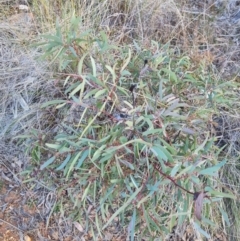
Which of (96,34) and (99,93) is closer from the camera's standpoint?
(99,93)

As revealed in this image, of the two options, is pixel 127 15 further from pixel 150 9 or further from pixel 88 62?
pixel 88 62

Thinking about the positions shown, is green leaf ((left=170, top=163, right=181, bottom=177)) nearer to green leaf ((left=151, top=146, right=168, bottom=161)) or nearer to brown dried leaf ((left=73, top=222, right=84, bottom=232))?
green leaf ((left=151, top=146, right=168, bottom=161))

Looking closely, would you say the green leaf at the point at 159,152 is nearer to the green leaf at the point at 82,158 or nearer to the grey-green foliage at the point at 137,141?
the grey-green foliage at the point at 137,141

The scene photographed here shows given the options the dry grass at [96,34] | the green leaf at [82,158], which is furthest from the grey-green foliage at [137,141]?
the dry grass at [96,34]

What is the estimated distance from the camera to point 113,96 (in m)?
1.31

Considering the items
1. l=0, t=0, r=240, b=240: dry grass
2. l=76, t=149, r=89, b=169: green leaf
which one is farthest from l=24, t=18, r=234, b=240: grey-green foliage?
l=0, t=0, r=240, b=240: dry grass

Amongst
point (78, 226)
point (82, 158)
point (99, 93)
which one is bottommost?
point (78, 226)

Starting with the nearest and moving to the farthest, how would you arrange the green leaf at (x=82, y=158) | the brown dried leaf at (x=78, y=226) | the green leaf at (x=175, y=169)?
1. the green leaf at (x=175, y=169)
2. the green leaf at (x=82, y=158)
3. the brown dried leaf at (x=78, y=226)

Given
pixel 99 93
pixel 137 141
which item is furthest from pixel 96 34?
pixel 137 141

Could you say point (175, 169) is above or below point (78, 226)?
above

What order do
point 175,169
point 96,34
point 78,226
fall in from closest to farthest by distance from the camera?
1. point 175,169
2. point 78,226
3. point 96,34

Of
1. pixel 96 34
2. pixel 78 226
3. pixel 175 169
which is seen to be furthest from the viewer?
pixel 96 34

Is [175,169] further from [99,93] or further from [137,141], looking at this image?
[99,93]

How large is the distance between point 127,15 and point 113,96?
61cm
